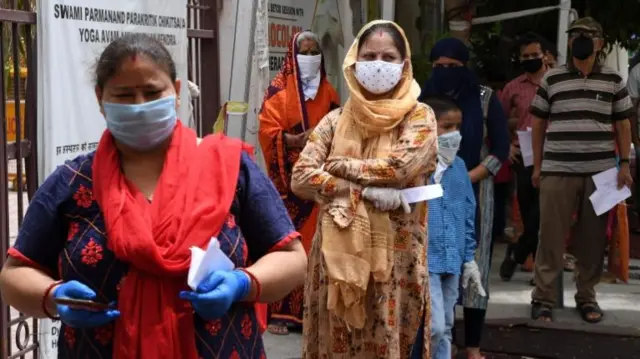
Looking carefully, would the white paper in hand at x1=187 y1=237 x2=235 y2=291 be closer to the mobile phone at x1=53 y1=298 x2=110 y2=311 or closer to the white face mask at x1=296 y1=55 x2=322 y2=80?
the mobile phone at x1=53 y1=298 x2=110 y2=311

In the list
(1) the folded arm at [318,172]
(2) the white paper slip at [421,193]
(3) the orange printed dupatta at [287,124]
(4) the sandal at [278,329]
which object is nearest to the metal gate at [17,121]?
(1) the folded arm at [318,172]

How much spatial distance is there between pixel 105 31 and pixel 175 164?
6.74ft

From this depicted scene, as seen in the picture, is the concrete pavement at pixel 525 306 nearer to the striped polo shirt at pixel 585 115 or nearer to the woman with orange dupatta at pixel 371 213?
the striped polo shirt at pixel 585 115

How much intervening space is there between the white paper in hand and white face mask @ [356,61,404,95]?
2131 mm

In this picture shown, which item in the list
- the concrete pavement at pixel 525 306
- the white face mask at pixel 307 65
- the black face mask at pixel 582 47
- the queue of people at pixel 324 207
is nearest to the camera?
the queue of people at pixel 324 207

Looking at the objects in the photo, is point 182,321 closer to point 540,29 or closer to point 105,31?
point 105,31

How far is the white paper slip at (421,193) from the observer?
4.30 metres

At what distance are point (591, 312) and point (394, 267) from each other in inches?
125

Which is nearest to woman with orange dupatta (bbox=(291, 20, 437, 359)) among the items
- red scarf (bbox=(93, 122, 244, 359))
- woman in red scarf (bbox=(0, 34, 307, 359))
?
woman in red scarf (bbox=(0, 34, 307, 359))

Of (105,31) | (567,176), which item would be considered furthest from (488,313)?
(105,31)

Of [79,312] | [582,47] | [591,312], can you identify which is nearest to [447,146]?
[582,47]

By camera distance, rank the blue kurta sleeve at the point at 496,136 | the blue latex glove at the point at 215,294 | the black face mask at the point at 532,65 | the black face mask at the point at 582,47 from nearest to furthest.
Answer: the blue latex glove at the point at 215,294, the blue kurta sleeve at the point at 496,136, the black face mask at the point at 582,47, the black face mask at the point at 532,65

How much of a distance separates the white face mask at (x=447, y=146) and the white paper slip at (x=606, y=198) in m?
2.12

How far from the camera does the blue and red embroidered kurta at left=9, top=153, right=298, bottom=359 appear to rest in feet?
8.18
